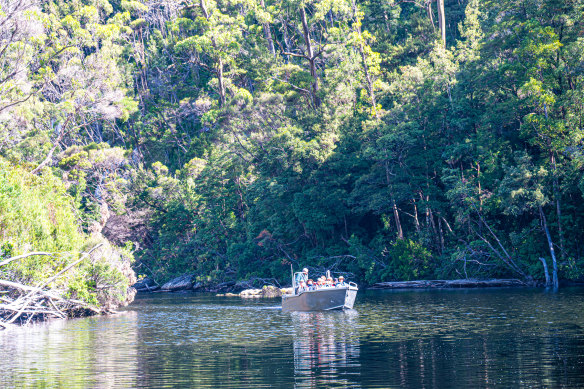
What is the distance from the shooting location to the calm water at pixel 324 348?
1438 centimetres

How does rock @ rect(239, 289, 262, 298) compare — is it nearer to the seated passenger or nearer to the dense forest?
the dense forest

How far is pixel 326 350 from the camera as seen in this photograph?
62.2 ft

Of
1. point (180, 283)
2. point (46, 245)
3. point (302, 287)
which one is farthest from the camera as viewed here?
point (180, 283)

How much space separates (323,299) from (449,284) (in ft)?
42.8

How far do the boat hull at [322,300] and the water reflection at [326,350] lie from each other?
4.36 feet

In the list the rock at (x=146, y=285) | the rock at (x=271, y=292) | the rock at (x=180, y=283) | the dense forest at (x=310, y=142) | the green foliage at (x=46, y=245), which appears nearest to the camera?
the green foliage at (x=46, y=245)

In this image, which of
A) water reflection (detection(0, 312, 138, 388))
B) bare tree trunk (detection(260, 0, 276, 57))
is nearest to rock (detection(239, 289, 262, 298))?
water reflection (detection(0, 312, 138, 388))

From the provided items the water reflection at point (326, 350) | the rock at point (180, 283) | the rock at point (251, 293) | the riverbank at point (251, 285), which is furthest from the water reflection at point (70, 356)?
the rock at point (180, 283)

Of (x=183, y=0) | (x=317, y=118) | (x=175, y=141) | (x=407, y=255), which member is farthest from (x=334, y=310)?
(x=183, y=0)

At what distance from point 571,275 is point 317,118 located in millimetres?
22274

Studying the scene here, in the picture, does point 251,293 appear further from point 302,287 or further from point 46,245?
point 46,245

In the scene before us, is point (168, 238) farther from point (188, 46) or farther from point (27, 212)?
point (27, 212)

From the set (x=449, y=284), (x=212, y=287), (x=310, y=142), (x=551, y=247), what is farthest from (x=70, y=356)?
(x=212, y=287)

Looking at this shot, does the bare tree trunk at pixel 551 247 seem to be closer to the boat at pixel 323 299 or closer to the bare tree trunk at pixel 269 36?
the boat at pixel 323 299
